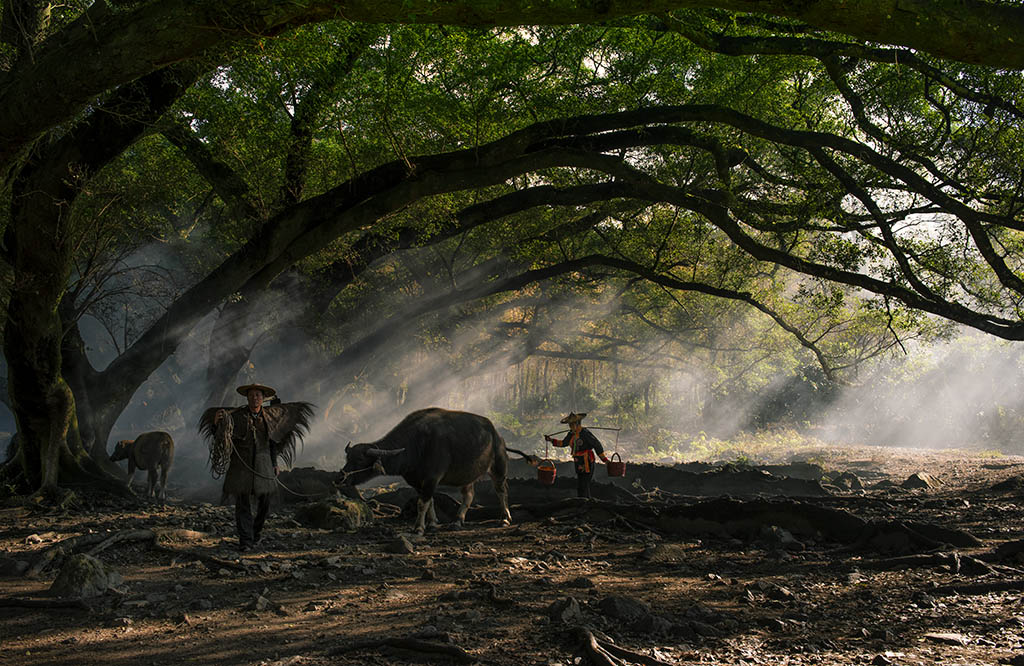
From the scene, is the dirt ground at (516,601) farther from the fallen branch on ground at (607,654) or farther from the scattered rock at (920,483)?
the scattered rock at (920,483)

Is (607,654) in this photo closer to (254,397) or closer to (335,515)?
(254,397)

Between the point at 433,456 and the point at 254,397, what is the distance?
133 inches

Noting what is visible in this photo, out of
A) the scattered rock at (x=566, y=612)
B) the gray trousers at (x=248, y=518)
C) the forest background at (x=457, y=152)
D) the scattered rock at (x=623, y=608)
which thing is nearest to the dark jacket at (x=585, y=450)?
the forest background at (x=457, y=152)

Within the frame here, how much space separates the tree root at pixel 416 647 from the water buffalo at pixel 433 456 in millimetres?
5503

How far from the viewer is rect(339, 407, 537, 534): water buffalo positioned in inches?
435

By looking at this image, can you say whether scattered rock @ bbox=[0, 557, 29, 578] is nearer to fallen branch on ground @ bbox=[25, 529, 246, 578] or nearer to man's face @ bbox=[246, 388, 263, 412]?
fallen branch on ground @ bbox=[25, 529, 246, 578]

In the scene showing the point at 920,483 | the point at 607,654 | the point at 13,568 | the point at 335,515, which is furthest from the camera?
the point at 920,483

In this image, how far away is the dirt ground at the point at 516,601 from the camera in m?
4.98

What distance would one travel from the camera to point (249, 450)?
8727mm

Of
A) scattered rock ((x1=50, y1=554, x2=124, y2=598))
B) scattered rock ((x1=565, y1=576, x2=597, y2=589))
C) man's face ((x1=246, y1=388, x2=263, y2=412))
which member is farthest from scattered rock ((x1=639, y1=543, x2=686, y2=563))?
scattered rock ((x1=50, y1=554, x2=124, y2=598))

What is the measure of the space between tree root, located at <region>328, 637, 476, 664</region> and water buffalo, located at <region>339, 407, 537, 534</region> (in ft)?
18.1

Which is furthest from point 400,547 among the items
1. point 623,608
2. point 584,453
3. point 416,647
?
point 584,453

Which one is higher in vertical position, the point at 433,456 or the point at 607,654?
the point at 433,456

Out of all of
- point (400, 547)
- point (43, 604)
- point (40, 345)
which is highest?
→ point (40, 345)
